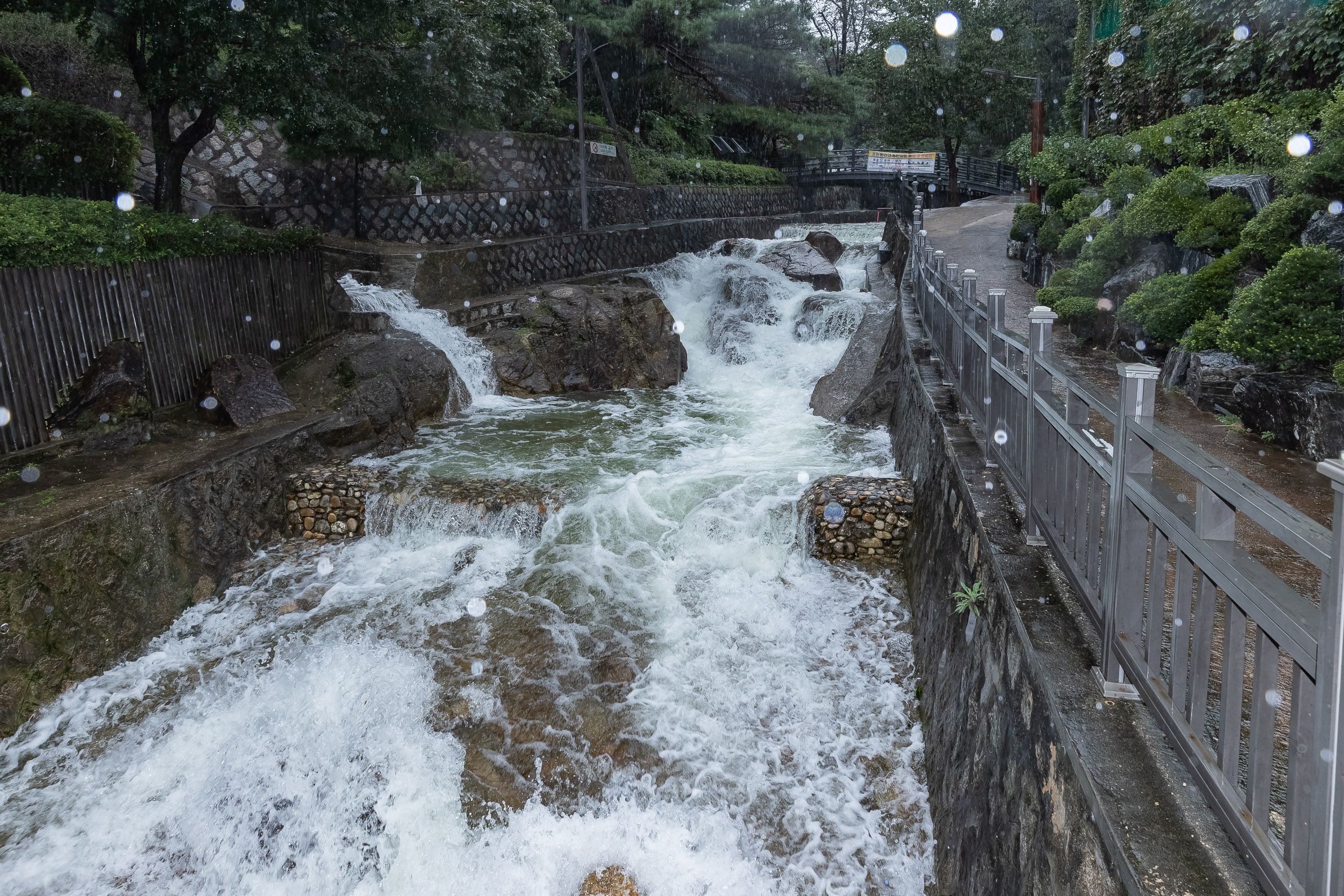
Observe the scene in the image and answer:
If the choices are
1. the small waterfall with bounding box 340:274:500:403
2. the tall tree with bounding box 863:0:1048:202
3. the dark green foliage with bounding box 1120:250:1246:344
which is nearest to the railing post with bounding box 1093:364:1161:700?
the dark green foliage with bounding box 1120:250:1246:344

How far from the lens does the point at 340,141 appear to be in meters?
11.7

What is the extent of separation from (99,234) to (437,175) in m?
11.3

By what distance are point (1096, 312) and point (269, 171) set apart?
1763cm

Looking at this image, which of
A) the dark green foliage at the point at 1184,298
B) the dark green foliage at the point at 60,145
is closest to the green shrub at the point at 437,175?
the dark green foliage at the point at 60,145

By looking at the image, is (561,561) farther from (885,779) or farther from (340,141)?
(340,141)

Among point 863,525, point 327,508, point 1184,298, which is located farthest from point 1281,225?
point 327,508

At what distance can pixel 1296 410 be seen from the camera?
6.36 metres

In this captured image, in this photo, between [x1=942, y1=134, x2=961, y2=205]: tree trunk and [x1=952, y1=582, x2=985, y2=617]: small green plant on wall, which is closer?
[x1=952, y1=582, x2=985, y2=617]: small green plant on wall

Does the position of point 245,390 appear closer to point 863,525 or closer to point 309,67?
point 309,67

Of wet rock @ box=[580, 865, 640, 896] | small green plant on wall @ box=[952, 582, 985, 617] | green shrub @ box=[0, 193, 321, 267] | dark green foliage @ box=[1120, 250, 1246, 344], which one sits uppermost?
green shrub @ box=[0, 193, 321, 267]

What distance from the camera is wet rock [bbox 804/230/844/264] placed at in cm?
2558

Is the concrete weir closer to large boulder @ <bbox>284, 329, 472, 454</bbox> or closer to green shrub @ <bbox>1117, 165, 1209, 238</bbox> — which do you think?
green shrub @ <bbox>1117, 165, 1209, 238</bbox>

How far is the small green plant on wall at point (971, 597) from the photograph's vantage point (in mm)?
4656

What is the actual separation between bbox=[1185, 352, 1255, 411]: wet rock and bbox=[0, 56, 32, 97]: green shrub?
653 inches
